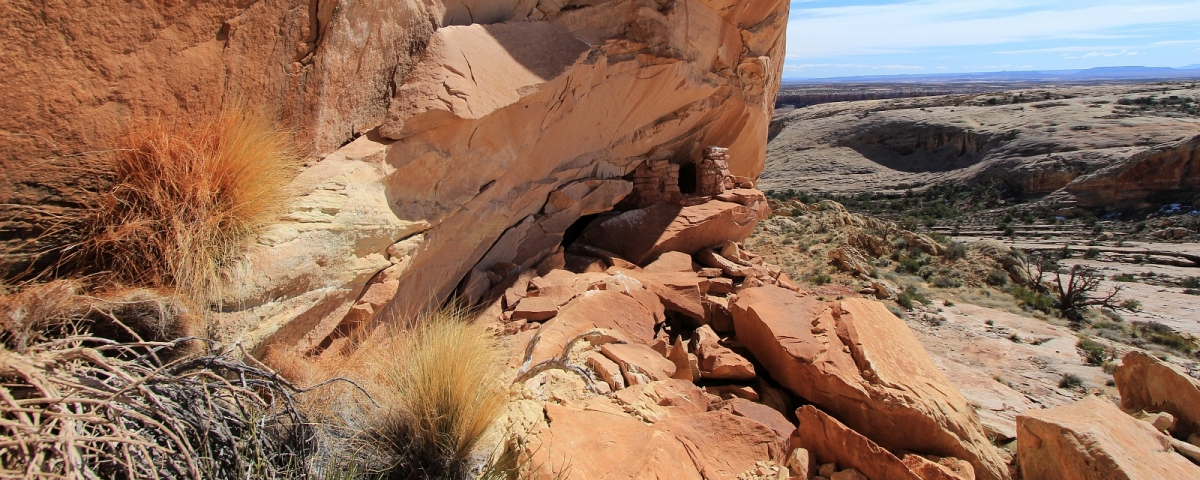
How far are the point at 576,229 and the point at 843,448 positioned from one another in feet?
14.7

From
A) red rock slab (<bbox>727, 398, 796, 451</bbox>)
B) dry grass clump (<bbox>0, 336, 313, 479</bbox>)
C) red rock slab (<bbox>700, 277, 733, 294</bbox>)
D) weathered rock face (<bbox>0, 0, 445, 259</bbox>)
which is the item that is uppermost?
weathered rock face (<bbox>0, 0, 445, 259</bbox>)

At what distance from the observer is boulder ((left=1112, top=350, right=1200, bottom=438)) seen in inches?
170

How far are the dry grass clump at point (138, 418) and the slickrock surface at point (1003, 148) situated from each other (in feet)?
97.3

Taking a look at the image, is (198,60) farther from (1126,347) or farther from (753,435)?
(1126,347)

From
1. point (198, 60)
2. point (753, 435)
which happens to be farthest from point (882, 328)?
point (198, 60)

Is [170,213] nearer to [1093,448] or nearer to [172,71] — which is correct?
[172,71]

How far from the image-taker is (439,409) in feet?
8.98

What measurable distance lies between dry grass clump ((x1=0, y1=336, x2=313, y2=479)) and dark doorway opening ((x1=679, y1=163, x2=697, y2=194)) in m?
6.87

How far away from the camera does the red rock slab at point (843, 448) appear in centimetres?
341

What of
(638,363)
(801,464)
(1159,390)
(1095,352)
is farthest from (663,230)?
(1095,352)

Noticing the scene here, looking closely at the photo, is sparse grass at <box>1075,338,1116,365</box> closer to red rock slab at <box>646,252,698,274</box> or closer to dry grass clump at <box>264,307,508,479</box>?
red rock slab at <box>646,252,698,274</box>

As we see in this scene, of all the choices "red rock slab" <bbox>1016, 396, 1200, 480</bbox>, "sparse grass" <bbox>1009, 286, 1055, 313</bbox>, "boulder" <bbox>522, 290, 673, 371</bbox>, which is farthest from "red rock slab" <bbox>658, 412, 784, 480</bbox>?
"sparse grass" <bbox>1009, 286, 1055, 313</bbox>

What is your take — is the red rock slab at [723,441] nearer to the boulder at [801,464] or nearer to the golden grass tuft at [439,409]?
the boulder at [801,464]

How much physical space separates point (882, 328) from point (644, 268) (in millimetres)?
2500
